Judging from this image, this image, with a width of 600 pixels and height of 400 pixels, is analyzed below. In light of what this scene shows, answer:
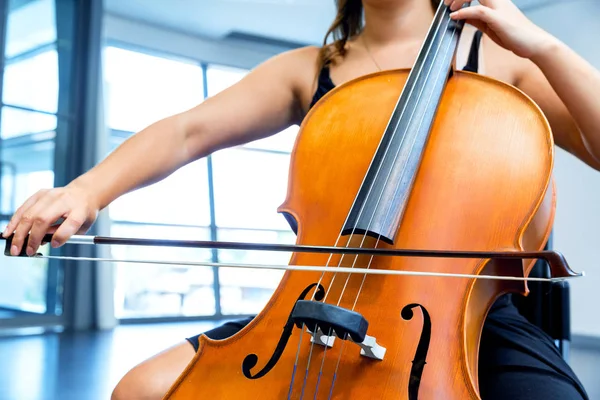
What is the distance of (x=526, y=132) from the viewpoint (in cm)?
70

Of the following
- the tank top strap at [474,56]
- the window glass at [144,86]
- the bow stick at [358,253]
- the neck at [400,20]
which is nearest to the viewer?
the bow stick at [358,253]

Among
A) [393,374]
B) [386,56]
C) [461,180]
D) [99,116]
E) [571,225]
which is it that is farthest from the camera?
[99,116]

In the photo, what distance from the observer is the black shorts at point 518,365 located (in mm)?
596

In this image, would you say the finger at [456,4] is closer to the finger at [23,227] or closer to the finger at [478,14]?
the finger at [478,14]

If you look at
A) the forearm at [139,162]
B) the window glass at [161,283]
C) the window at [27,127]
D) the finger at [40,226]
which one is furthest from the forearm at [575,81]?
the window glass at [161,283]

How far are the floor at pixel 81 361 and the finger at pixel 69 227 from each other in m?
1.49

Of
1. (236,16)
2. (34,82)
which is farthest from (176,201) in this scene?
(236,16)

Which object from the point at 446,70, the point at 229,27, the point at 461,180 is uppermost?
the point at 229,27

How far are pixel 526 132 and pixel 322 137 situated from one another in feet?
0.83

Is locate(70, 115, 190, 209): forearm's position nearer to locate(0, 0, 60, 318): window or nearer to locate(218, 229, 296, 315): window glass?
locate(0, 0, 60, 318): window

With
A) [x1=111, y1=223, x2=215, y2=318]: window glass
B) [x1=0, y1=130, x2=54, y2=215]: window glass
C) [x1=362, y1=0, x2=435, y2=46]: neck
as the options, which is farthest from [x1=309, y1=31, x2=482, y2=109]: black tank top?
[x1=111, y1=223, x2=215, y2=318]: window glass

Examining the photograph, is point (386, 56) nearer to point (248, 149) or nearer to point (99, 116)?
point (99, 116)

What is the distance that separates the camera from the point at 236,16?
5.23 meters

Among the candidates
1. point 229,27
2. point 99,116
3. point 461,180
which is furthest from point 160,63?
point 461,180
